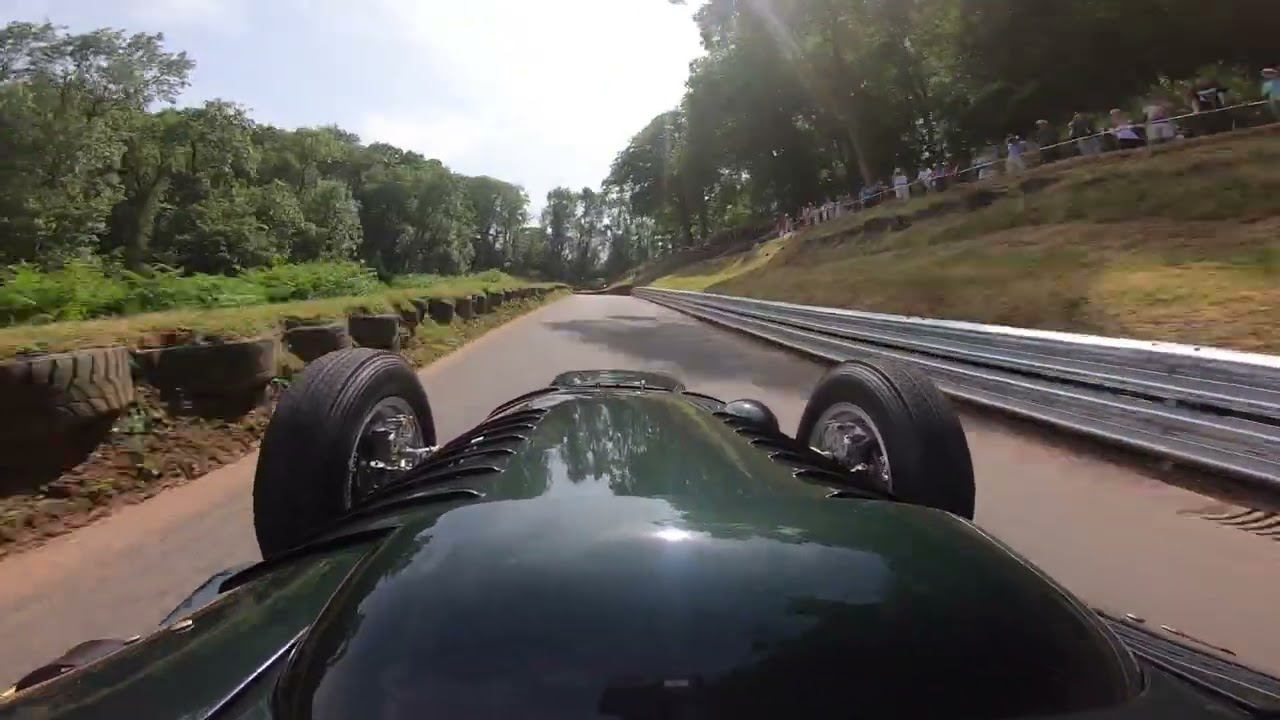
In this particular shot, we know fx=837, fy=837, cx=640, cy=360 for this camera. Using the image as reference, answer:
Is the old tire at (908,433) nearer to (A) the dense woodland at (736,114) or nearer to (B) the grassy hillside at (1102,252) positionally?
(B) the grassy hillside at (1102,252)

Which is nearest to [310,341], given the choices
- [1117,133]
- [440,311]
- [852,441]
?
[852,441]

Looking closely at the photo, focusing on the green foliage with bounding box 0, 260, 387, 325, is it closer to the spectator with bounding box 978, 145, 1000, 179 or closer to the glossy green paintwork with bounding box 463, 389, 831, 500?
the glossy green paintwork with bounding box 463, 389, 831, 500

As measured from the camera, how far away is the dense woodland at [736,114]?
114ft

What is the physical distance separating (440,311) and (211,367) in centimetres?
1363

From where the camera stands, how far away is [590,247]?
148 metres

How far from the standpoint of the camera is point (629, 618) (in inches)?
43.6

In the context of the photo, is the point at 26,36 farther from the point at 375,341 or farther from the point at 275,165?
the point at 375,341

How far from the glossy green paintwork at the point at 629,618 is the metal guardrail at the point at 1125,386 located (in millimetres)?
4555

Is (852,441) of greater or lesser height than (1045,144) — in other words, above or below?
below

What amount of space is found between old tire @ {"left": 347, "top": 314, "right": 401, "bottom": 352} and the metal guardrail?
22.6ft

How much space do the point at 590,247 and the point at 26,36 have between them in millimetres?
101377

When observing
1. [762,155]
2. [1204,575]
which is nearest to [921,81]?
[762,155]

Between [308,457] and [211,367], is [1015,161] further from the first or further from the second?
[308,457]

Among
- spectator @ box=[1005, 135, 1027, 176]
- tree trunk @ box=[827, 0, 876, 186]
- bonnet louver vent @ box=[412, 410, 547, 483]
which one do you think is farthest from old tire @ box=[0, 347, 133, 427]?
tree trunk @ box=[827, 0, 876, 186]
